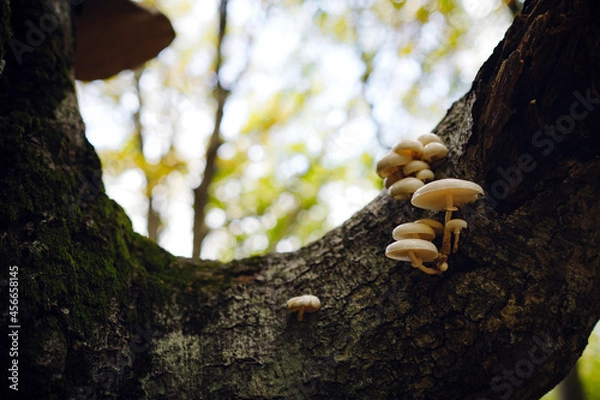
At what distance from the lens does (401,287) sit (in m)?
2.21

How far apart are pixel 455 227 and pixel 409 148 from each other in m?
0.58

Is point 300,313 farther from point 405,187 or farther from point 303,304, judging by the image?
point 405,187

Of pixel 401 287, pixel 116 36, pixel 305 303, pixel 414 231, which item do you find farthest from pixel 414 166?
pixel 116 36

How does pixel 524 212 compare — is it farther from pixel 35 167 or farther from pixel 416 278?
pixel 35 167

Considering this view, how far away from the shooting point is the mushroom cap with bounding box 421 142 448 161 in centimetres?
236

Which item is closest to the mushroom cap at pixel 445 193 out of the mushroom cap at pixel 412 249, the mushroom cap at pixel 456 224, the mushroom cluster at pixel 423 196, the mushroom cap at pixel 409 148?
the mushroom cluster at pixel 423 196

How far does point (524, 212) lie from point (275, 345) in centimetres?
153

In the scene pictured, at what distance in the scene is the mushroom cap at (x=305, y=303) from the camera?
2.29 metres

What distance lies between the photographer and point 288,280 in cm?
263

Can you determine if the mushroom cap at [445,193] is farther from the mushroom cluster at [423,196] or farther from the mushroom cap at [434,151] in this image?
the mushroom cap at [434,151]

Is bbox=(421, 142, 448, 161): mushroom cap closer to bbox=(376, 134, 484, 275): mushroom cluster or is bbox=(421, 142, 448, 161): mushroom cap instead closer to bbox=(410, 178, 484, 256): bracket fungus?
bbox=(376, 134, 484, 275): mushroom cluster

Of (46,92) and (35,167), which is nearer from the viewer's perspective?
(35,167)

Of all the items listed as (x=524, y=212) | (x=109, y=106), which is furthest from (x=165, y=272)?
(x=109, y=106)

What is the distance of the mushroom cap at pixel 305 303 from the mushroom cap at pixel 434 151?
108 centimetres
